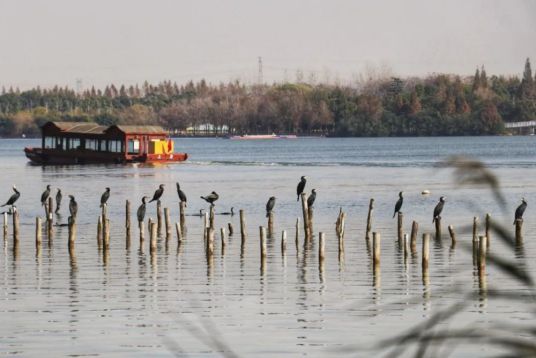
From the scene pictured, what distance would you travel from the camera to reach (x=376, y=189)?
8069 centimetres

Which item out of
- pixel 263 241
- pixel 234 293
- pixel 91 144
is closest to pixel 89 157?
pixel 91 144

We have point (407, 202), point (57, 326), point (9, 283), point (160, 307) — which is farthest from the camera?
point (407, 202)

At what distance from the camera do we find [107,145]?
388 feet

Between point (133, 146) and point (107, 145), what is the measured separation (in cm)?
281

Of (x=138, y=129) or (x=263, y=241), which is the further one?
(x=138, y=129)

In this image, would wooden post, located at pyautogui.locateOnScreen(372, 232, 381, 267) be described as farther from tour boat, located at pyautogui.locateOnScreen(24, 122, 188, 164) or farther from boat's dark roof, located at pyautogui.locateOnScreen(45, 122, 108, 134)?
boat's dark roof, located at pyautogui.locateOnScreen(45, 122, 108, 134)

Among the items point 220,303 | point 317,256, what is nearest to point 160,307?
point 220,303

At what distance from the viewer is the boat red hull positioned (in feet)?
377

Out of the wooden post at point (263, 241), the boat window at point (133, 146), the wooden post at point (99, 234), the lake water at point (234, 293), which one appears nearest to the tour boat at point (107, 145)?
the boat window at point (133, 146)

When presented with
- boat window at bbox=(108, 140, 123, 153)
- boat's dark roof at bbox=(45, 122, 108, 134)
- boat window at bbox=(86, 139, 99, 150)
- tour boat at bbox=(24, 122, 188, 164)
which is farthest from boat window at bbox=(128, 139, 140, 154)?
boat window at bbox=(86, 139, 99, 150)

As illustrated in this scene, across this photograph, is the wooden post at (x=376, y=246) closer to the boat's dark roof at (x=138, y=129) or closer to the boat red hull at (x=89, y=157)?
the boat's dark roof at (x=138, y=129)

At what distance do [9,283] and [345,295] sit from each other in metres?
9.20

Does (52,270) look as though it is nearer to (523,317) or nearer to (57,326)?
(57,326)

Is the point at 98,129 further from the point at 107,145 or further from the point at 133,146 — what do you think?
the point at 133,146
